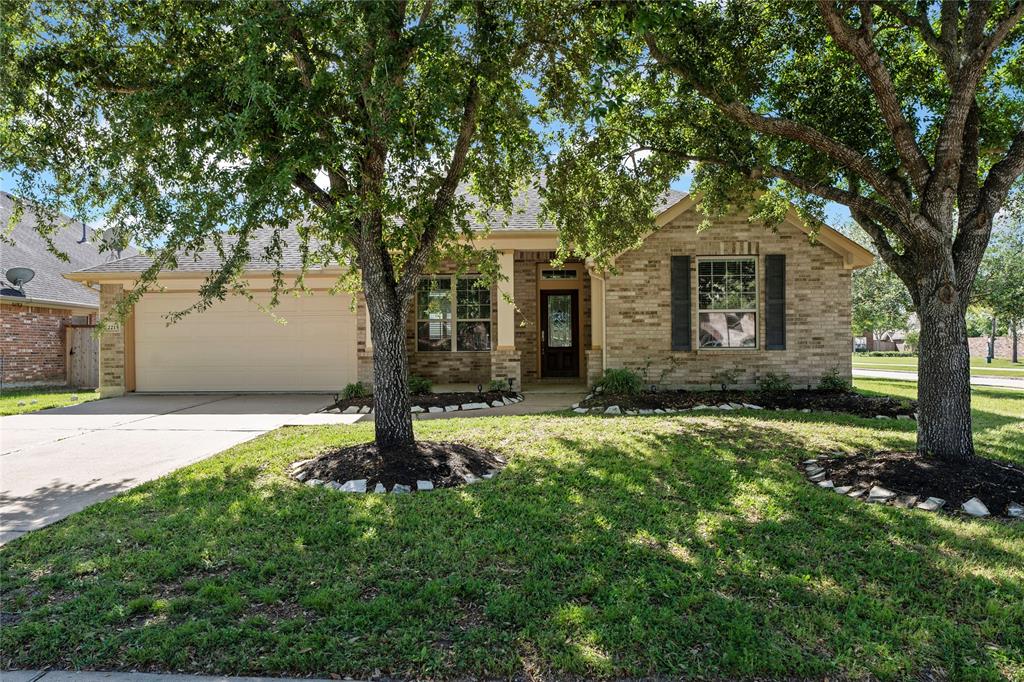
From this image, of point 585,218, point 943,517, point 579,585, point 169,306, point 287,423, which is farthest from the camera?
point 169,306

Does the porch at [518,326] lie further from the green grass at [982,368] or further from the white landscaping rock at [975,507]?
the green grass at [982,368]

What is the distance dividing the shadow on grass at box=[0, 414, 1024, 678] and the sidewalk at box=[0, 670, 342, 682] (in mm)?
56

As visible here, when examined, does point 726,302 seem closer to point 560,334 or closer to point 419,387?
point 560,334

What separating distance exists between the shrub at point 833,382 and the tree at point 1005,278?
50.4 ft

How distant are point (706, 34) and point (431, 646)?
244 inches

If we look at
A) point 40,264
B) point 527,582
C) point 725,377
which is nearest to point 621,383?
point 725,377

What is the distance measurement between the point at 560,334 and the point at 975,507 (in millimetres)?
9979

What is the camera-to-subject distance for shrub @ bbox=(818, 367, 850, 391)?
10.3 metres

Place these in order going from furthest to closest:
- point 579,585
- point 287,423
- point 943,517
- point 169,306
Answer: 1. point 169,306
2. point 287,423
3. point 943,517
4. point 579,585

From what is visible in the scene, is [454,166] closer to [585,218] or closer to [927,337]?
[585,218]

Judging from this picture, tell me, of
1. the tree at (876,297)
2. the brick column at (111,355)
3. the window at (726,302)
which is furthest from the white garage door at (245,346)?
the tree at (876,297)

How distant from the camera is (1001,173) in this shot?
5012 millimetres

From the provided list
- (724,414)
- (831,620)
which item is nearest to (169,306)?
(724,414)

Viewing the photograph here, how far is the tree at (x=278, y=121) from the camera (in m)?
4.47
